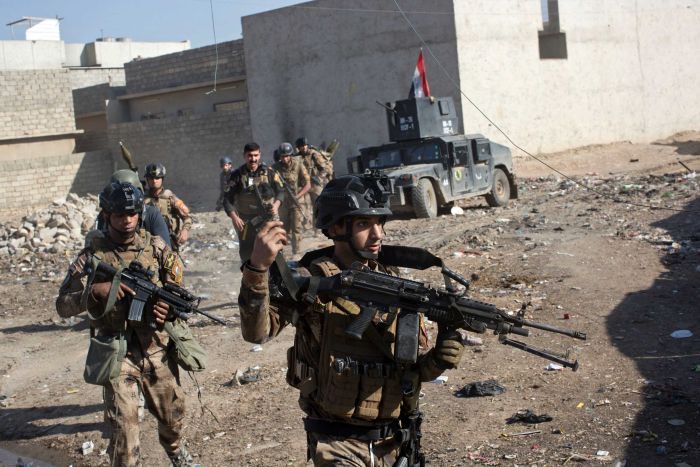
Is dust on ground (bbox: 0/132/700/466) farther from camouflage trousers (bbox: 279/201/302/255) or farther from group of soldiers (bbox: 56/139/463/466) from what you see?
group of soldiers (bbox: 56/139/463/466)

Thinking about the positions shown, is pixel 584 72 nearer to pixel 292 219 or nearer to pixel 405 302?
pixel 292 219

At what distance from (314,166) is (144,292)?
389 inches

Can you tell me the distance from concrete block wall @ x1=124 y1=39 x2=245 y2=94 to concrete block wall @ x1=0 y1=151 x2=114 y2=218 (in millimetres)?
3010

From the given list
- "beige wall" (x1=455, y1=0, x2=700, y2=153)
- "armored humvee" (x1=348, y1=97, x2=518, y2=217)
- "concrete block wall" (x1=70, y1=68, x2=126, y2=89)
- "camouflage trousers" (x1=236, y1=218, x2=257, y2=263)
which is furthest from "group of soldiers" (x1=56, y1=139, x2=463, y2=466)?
"concrete block wall" (x1=70, y1=68, x2=126, y2=89)

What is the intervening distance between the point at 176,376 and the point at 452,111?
12.7 metres

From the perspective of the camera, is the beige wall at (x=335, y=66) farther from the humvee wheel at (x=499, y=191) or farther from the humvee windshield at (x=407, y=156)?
the humvee windshield at (x=407, y=156)

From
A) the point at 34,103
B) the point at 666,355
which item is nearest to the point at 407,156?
the point at 666,355

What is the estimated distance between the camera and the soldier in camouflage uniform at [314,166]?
44.3 feet

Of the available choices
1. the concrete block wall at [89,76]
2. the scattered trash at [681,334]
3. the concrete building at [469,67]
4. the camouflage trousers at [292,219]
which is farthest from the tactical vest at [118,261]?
the concrete block wall at [89,76]

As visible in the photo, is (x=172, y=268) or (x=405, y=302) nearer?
(x=405, y=302)

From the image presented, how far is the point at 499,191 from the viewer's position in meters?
17.2

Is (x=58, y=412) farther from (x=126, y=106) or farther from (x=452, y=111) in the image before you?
(x=126, y=106)

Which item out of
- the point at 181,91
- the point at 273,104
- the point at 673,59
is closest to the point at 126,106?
the point at 181,91

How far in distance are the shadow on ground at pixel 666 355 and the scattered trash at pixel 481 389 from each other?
37.0 inches
